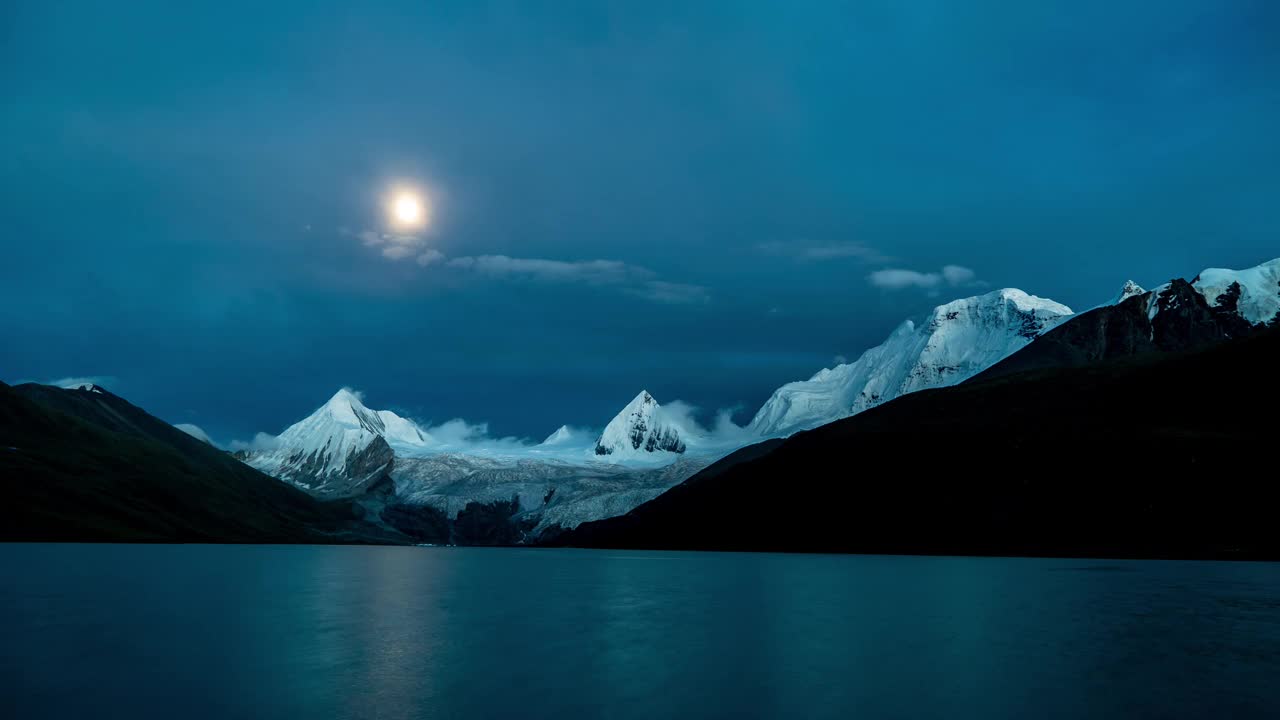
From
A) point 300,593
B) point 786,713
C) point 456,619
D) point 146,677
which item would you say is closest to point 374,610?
point 456,619

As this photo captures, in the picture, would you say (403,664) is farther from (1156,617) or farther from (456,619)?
(1156,617)

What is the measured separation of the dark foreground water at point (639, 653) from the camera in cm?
3422

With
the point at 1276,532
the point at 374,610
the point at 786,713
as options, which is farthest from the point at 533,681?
the point at 1276,532

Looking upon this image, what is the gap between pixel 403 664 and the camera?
4391cm

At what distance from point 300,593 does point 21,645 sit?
152ft

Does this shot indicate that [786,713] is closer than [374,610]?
Yes

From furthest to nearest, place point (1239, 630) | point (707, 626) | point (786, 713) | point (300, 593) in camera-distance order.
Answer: point (300, 593)
point (707, 626)
point (1239, 630)
point (786, 713)

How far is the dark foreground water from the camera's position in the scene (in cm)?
3422

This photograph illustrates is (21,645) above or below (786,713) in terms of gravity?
above

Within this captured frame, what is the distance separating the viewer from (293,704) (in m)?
33.9

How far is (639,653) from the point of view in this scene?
48656 millimetres

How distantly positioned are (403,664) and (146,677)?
10.3 m

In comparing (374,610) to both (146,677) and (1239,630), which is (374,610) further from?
(1239,630)

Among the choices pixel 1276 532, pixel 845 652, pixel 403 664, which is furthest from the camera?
pixel 1276 532
